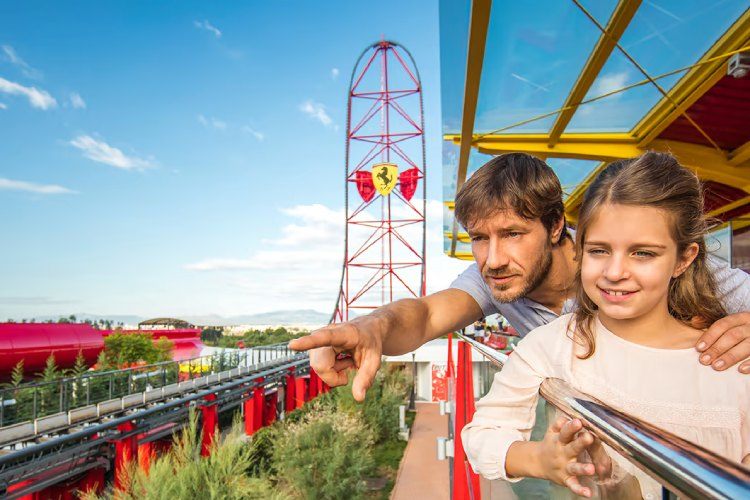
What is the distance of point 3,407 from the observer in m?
5.64

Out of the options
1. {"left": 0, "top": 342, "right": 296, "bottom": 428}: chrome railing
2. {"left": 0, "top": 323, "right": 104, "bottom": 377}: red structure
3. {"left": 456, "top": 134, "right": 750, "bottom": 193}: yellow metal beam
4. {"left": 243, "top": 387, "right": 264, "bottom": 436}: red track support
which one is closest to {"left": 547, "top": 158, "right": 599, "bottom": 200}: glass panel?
{"left": 456, "top": 134, "right": 750, "bottom": 193}: yellow metal beam

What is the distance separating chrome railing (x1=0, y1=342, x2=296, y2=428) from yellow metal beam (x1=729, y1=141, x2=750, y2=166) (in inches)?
196

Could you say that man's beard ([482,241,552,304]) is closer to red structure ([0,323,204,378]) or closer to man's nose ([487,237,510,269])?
man's nose ([487,237,510,269])

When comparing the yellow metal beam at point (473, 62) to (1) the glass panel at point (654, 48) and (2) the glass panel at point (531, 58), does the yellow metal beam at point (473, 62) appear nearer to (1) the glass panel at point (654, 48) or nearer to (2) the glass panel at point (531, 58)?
(2) the glass panel at point (531, 58)

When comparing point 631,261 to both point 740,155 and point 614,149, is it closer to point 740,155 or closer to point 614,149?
point 614,149

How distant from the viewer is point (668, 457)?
474 millimetres

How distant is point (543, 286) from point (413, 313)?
1.33 ft

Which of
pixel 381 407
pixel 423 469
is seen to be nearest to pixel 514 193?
pixel 423 469

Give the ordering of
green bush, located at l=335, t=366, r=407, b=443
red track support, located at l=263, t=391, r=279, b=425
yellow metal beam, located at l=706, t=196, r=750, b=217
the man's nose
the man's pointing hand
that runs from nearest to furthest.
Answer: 1. the man's pointing hand
2. the man's nose
3. yellow metal beam, located at l=706, t=196, r=750, b=217
4. green bush, located at l=335, t=366, r=407, b=443
5. red track support, located at l=263, t=391, r=279, b=425

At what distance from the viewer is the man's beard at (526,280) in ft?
5.00

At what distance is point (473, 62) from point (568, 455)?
3.81 metres

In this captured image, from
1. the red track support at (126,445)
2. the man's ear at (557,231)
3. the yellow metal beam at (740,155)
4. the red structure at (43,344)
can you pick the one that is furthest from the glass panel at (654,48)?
the red structure at (43,344)

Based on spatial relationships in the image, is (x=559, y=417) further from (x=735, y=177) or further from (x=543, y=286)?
(x=735, y=177)

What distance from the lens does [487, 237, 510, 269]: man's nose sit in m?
1.50
